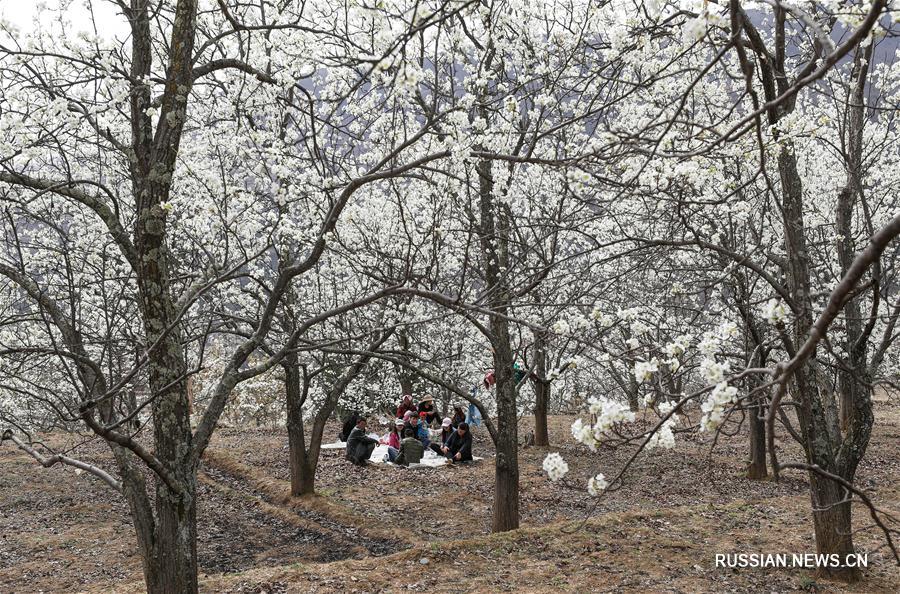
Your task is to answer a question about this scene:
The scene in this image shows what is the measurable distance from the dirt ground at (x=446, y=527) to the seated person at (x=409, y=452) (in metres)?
0.45

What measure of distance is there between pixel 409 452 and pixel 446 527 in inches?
153

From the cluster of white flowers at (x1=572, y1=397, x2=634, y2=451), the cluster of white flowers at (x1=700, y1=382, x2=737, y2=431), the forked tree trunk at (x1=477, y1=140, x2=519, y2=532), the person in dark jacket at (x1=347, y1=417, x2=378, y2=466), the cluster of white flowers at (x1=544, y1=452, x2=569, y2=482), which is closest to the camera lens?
the cluster of white flowers at (x1=700, y1=382, x2=737, y2=431)

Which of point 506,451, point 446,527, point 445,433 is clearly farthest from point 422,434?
point 506,451

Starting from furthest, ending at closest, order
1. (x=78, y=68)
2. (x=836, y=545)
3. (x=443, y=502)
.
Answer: (x=443, y=502), (x=836, y=545), (x=78, y=68)

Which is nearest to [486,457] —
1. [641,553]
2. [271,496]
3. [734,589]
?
[271,496]

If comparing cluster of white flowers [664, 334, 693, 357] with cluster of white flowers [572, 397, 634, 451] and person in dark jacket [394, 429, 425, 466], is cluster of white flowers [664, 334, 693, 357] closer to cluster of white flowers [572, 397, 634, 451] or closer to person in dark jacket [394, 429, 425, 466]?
cluster of white flowers [572, 397, 634, 451]

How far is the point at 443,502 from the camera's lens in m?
12.2

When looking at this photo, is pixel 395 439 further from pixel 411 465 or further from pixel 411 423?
pixel 411 465

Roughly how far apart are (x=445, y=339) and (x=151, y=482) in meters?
11.1

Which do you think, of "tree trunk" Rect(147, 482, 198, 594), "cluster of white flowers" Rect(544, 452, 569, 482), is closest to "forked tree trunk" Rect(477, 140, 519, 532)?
"tree trunk" Rect(147, 482, 198, 594)

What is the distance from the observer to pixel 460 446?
14.9 metres

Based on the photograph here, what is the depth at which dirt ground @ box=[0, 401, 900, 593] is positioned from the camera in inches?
298

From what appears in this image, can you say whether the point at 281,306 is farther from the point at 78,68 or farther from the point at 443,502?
the point at 78,68

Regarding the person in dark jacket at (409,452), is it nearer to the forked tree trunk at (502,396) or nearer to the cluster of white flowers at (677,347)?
the forked tree trunk at (502,396)
